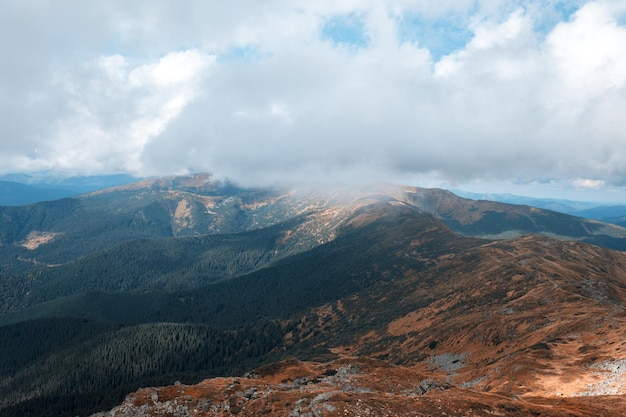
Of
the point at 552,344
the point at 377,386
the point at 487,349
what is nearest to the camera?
the point at 377,386

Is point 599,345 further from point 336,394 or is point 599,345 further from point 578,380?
point 336,394

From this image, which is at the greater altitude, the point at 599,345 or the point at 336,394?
the point at 336,394

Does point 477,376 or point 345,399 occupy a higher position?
point 345,399

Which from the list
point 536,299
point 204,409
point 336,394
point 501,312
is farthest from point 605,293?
point 204,409

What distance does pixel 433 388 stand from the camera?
8531cm

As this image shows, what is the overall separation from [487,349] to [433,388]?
67.7m

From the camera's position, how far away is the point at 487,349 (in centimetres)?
13988

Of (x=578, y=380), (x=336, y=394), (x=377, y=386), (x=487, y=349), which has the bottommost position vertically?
(x=487, y=349)

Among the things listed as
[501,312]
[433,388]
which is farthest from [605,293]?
[433,388]

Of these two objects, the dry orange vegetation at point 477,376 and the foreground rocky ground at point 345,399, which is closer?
the foreground rocky ground at point 345,399

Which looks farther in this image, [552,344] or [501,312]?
[501,312]

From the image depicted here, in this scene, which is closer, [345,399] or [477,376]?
[345,399]

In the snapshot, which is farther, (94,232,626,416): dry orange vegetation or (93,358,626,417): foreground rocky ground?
(94,232,626,416): dry orange vegetation

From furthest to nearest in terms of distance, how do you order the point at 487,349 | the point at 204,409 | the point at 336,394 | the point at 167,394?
the point at 487,349 < the point at 167,394 < the point at 204,409 < the point at 336,394
